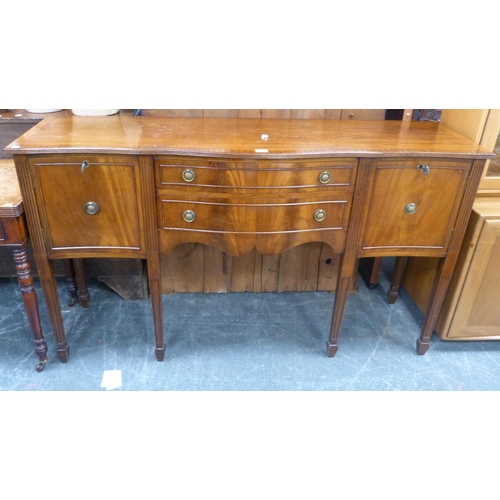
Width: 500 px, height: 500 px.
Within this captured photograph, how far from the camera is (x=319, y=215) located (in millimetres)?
1556

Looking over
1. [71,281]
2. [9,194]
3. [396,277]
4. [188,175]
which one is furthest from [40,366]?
[396,277]

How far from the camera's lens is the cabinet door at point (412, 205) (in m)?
1.51

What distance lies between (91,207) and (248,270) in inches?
39.1

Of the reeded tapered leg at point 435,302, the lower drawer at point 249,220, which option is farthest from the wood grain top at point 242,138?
the reeded tapered leg at point 435,302

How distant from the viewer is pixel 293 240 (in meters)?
1.60

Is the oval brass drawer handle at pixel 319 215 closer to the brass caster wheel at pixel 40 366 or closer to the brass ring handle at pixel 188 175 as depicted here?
the brass ring handle at pixel 188 175

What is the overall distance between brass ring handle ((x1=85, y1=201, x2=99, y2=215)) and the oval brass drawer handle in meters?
0.75

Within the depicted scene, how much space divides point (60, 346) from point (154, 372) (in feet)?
1.31

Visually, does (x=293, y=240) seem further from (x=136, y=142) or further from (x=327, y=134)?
(x=136, y=142)

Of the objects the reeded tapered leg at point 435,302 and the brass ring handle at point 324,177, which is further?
the reeded tapered leg at point 435,302

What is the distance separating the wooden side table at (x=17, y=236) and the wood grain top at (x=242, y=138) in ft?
0.68
